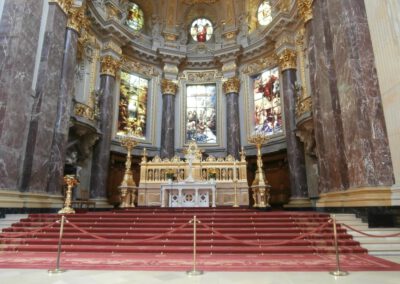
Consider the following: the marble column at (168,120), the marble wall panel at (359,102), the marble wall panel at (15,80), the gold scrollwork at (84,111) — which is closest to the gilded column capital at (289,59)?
the marble wall panel at (359,102)

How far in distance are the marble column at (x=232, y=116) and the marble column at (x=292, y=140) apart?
136 inches

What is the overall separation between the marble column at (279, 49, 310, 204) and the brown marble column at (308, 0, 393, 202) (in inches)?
139

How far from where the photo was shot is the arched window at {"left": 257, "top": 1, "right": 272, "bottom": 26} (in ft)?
59.2

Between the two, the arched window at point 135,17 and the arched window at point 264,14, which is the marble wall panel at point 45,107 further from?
the arched window at point 264,14

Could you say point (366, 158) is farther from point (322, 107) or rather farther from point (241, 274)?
point (241, 274)

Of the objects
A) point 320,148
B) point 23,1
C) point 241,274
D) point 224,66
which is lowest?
point 241,274

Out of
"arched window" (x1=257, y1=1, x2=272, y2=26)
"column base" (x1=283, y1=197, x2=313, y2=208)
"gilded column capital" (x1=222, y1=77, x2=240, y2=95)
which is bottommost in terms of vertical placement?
"column base" (x1=283, y1=197, x2=313, y2=208)

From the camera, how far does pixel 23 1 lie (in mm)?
8961

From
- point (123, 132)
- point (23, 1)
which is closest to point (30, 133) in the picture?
point (23, 1)

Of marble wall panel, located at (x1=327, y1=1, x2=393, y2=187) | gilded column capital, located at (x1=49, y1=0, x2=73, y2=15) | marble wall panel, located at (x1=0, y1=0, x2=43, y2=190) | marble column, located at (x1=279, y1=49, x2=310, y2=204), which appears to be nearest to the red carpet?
marble wall panel, located at (x1=327, y1=1, x2=393, y2=187)

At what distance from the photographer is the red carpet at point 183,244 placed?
483 cm

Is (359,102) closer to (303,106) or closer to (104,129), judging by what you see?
(303,106)

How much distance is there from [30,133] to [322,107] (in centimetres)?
1022

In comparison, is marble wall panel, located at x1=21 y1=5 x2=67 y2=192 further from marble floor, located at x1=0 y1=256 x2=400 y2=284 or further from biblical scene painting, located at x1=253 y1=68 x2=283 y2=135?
biblical scene painting, located at x1=253 y1=68 x2=283 y2=135
